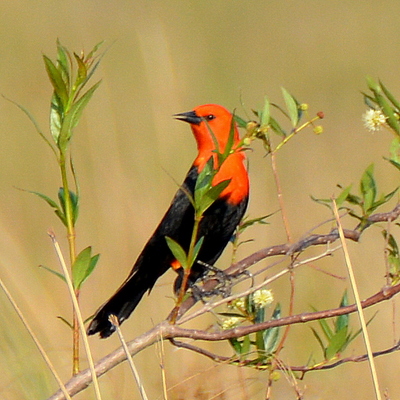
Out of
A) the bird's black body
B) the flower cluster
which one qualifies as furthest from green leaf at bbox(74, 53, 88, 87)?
the bird's black body

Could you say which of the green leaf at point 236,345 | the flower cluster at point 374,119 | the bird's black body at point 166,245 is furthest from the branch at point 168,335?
the bird's black body at point 166,245

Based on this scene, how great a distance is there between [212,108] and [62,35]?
1.83m

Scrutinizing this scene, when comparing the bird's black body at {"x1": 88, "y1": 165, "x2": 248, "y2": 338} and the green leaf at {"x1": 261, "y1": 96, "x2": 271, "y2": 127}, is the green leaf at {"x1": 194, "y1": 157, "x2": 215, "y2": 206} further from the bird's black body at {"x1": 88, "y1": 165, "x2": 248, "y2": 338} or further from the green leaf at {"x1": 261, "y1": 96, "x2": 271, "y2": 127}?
the bird's black body at {"x1": 88, "y1": 165, "x2": 248, "y2": 338}

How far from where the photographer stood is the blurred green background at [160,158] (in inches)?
92.5

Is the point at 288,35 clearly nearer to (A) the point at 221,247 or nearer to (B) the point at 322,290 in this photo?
(B) the point at 322,290

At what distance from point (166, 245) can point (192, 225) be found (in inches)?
4.7

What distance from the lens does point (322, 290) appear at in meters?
2.82

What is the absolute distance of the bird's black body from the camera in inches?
82.0

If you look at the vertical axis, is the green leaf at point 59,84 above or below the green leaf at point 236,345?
above

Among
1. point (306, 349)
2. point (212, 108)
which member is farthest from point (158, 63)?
point (306, 349)

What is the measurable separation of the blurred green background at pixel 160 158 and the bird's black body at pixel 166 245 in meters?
0.16

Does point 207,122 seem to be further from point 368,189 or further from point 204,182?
point 204,182

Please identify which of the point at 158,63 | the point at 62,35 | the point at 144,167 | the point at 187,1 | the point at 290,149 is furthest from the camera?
the point at 187,1

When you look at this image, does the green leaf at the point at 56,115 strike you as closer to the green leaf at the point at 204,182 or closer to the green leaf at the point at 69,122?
the green leaf at the point at 69,122
